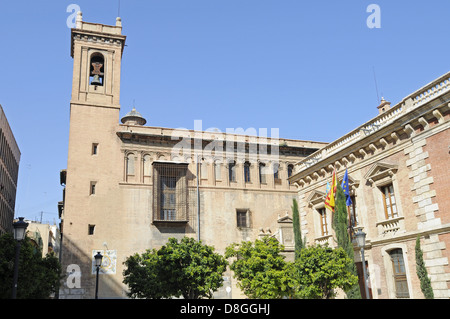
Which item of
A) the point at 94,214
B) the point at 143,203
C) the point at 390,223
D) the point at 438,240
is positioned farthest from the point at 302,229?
the point at 94,214

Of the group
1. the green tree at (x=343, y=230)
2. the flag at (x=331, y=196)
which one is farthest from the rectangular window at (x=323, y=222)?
the green tree at (x=343, y=230)

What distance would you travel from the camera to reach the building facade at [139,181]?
35.3 meters

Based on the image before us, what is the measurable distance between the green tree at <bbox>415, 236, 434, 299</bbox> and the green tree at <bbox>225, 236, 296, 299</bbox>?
616 cm

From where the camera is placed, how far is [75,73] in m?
39.2

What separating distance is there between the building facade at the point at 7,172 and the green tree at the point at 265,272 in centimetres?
2894

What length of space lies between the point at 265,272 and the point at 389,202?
23.7 ft

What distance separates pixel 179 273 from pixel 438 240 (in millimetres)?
13026

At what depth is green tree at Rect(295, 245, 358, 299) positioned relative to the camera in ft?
67.4

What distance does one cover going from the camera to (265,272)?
22.5 metres

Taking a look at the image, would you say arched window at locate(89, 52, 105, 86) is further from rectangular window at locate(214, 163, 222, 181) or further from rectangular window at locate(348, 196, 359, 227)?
rectangular window at locate(348, 196, 359, 227)

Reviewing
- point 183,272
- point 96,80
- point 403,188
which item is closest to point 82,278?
point 183,272

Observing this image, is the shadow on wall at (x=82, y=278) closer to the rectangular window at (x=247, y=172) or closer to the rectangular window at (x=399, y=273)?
the rectangular window at (x=247, y=172)

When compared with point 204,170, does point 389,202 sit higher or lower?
lower

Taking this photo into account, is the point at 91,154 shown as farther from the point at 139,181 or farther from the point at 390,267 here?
the point at 390,267
